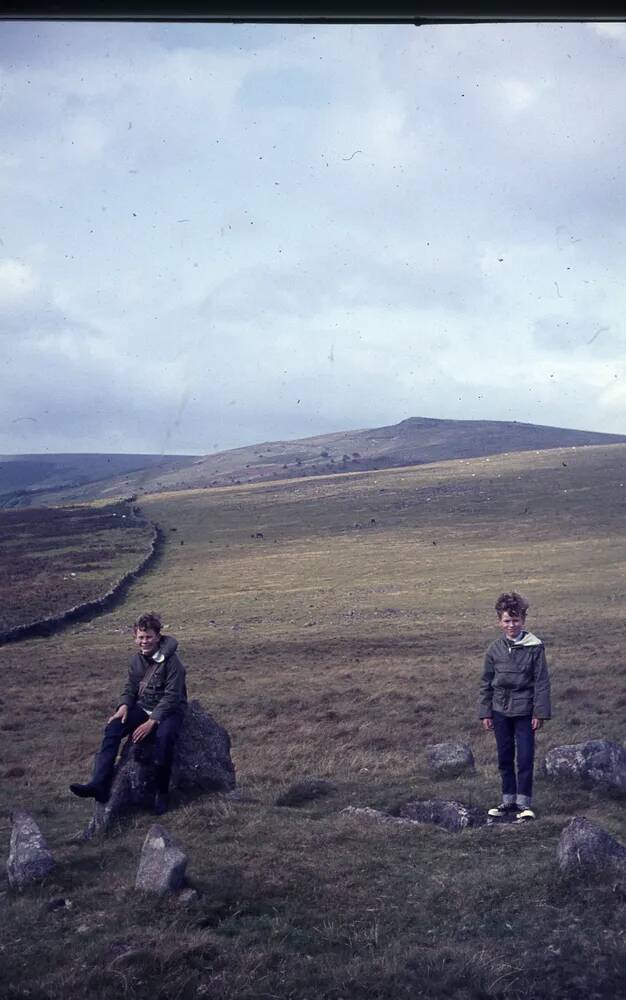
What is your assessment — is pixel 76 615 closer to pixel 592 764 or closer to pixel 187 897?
pixel 592 764

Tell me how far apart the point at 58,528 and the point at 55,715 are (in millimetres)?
48375

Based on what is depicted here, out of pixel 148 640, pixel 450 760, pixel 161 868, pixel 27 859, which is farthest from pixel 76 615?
pixel 161 868

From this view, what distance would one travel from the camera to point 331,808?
977cm

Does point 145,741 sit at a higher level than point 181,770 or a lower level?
higher

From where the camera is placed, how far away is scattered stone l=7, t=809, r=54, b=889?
707cm

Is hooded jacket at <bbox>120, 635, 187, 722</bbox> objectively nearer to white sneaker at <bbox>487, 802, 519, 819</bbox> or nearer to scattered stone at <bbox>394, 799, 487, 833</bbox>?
scattered stone at <bbox>394, 799, 487, 833</bbox>

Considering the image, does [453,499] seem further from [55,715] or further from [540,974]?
[540,974]

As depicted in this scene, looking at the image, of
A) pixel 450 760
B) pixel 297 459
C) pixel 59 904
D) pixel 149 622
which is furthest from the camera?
pixel 297 459

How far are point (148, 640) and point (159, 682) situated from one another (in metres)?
0.49

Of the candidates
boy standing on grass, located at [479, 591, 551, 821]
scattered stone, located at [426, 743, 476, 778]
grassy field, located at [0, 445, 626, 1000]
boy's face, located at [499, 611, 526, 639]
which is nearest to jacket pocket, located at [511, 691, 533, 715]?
boy standing on grass, located at [479, 591, 551, 821]

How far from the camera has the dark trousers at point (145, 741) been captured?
9.03 metres

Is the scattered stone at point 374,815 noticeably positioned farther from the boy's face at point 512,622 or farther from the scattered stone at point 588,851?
the boy's face at point 512,622

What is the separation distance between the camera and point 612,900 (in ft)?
20.8

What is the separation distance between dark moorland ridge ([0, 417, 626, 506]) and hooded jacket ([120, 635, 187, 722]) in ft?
324
